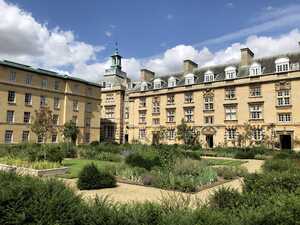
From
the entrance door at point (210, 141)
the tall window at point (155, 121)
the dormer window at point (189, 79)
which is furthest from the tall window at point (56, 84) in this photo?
the entrance door at point (210, 141)

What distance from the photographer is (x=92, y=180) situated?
1086cm

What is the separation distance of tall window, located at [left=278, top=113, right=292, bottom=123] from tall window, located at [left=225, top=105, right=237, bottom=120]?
598 centimetres

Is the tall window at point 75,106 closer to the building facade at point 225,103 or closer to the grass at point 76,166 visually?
the building facade at point 225,103

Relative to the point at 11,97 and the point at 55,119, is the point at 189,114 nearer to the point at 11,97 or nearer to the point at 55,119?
the point at 55,119

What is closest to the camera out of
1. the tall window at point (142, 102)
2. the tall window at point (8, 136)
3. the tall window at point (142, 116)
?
the tall window at point (8, 136)

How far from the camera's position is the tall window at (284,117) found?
34219 mm

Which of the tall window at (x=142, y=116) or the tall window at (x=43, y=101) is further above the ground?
the tall window at (x=43, y=101)

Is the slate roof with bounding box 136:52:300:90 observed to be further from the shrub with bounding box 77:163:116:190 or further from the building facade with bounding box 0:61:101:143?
the shrub with bounding box 77:163:116:190

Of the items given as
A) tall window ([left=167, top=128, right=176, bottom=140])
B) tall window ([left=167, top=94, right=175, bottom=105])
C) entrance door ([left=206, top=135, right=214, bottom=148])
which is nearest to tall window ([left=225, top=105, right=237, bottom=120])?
entrance door ([left=206, top=135, right=214, bottom=148])

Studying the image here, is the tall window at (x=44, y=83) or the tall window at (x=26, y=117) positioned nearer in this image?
the tall window at (x=26, y=117)

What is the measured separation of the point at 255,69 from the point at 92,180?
3348 centimetres

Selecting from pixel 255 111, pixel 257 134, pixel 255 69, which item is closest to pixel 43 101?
pixel 255 111

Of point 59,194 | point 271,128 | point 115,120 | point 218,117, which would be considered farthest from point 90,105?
point 59,194

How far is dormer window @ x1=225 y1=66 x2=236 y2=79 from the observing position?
3951 centimetres
